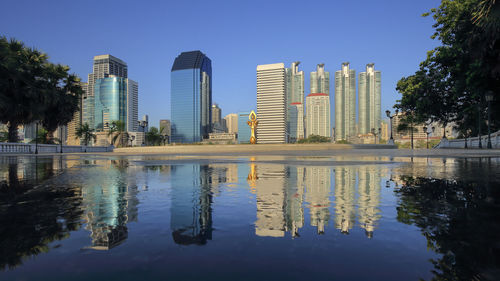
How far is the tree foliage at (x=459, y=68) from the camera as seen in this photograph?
15.2m

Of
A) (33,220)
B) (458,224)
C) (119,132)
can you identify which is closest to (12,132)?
(33,220)

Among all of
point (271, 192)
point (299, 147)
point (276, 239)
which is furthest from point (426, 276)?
point (299, 147)

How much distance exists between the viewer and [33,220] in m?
3.24

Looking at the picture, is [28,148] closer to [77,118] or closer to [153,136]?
[153,136]

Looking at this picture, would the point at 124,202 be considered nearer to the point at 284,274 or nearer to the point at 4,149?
the point at 284,274

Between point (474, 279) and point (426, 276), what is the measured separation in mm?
252

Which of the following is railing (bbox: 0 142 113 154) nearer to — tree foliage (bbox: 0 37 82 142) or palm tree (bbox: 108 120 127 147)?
tree foliage (bbox: 0 37 82 142)

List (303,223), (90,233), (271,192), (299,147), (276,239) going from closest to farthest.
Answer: (276,239) < (90,233) < (303,223) < (271,192) < (299,147)

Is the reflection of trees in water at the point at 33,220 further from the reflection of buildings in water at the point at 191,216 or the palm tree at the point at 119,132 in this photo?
the palm tree at the point at 119,132

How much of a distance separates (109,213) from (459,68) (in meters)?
27.7

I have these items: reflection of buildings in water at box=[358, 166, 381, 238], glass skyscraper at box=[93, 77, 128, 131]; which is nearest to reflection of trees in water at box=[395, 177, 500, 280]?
reflection of buildings in water at box=[358, 166, 381, 238]

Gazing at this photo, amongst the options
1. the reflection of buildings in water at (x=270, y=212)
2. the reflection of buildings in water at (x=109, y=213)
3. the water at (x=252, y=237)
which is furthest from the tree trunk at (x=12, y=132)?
the reflection of buildings in water at (x=270, y=212)

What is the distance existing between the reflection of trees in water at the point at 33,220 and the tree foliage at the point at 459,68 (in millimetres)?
15001

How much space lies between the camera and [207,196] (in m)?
4.83
